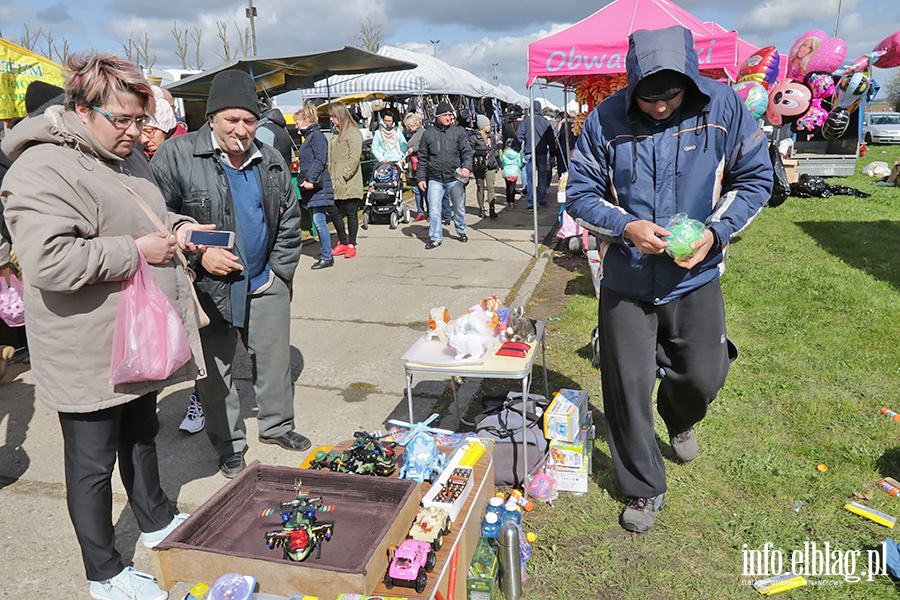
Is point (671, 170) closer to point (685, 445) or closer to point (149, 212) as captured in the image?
point (685, 445)

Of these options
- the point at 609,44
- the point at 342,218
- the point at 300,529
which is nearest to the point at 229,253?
the point at 300,529

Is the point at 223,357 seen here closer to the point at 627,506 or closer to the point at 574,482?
the point at 574,482

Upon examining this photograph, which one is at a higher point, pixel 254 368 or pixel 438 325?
pixel 438 325

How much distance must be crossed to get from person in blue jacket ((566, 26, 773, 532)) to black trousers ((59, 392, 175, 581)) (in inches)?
81.9

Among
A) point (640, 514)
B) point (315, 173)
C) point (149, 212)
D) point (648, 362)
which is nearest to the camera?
point (149, 212)

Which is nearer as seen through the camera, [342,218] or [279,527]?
[279,527]

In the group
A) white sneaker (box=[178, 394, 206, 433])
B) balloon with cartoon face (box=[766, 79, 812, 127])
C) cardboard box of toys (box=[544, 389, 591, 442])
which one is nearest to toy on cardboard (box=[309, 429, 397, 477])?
cardboard box of toys (box=[544, 389, 591, 442])

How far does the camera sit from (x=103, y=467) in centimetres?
248

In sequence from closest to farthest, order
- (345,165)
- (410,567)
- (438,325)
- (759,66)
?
(410,567) < (438,325) < (345,165) < (759,66)

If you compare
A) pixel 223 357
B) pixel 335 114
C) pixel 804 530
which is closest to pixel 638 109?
pixel 804 530

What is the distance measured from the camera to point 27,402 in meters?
4.68

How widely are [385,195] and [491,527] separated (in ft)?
29.9

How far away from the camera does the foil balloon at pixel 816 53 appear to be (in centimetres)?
1419

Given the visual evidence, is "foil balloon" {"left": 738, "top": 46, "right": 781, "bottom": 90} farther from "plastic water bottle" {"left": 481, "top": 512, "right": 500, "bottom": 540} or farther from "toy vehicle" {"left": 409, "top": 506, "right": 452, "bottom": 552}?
"toy vehicle" {"left": 409, "top": 506, "right": 452, "bottom": 552}
